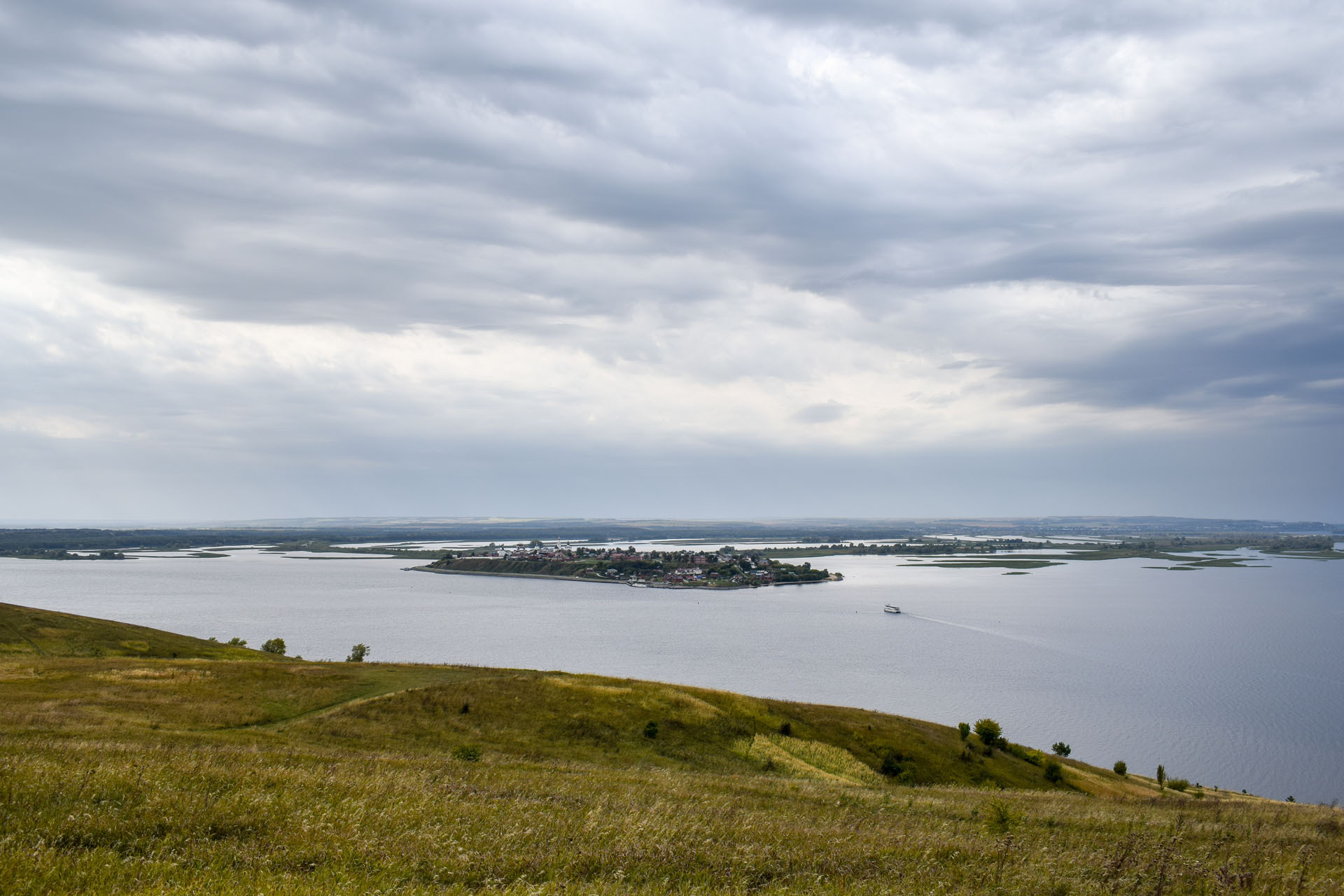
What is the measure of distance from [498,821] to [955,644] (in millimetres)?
113156

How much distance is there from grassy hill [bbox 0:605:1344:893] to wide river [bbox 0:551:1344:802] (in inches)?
1961

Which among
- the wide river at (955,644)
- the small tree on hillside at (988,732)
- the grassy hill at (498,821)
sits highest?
the grassy hill at (498,821)

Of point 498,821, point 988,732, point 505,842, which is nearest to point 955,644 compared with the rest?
point 988,732

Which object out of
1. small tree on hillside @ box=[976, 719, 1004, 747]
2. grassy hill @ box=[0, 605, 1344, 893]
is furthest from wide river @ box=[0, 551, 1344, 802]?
grassy hill @ box=[0, 605, 1344, 893]

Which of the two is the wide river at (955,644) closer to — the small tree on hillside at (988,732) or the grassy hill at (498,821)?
A: the small tree on hillside at (988,732)

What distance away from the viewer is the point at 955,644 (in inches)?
4449

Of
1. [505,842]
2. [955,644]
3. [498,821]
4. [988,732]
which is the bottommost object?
[955,644]

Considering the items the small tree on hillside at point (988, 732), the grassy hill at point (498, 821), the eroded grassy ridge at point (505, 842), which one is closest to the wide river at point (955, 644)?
the small tree on hillside at point (988, 732)

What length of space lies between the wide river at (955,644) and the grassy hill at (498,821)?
49.8m

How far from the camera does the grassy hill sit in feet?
30.9

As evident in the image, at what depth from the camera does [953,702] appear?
7856cm

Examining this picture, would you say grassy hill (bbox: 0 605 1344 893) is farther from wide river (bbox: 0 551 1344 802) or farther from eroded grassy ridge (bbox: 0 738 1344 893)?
wide river (bbox: 0 551 1344 802)

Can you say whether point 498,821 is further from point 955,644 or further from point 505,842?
point 955,644

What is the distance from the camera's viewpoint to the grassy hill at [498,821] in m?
9.43
